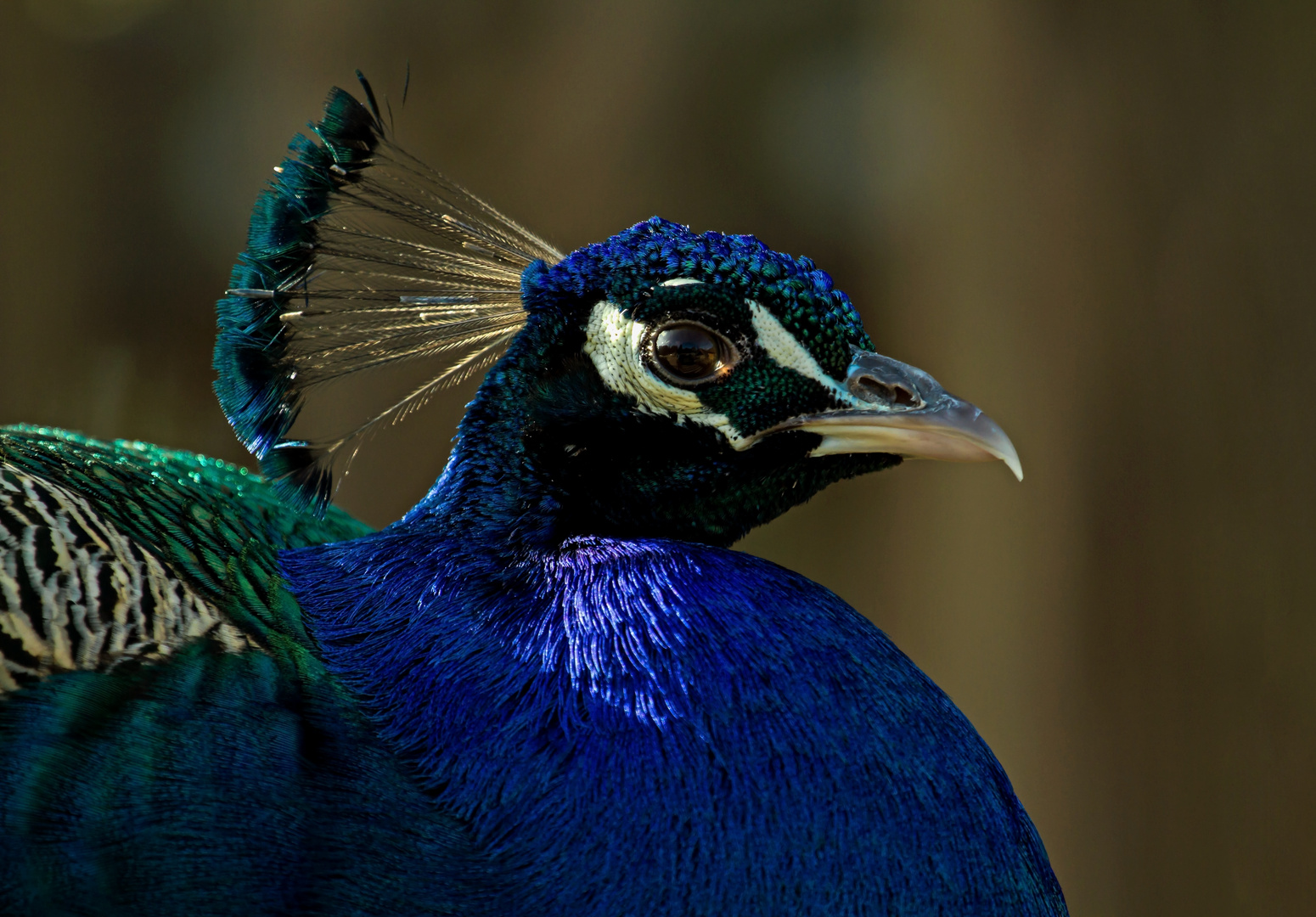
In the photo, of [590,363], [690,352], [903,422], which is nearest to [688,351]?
[690,352]

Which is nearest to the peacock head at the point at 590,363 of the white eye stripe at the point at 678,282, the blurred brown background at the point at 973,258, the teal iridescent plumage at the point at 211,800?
the white eye stripe at the point at 678,282

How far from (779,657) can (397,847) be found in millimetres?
363

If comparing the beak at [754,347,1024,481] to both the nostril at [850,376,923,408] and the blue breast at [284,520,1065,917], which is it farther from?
the blue breast at [284,520,1065,917]

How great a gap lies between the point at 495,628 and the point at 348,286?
0.48 m

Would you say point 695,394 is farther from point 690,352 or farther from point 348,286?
point 348,286

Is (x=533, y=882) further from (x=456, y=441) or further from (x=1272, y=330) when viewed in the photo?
(x=1272, y=330)

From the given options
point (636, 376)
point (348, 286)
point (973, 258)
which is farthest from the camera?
point (973, 258)

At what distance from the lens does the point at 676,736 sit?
3.30 ft

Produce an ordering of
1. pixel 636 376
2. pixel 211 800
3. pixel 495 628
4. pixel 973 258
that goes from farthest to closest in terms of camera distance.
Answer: pixel 973 258 → pixel 636 376 → pixel 495 628 → pixel 211 800

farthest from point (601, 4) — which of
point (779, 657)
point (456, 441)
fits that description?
point (779, 657)

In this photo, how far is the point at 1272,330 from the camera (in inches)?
104

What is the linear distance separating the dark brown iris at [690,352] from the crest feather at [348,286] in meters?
0.26

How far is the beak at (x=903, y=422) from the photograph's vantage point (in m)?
1.17

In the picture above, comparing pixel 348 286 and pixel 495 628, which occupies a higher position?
pixel 348 286
